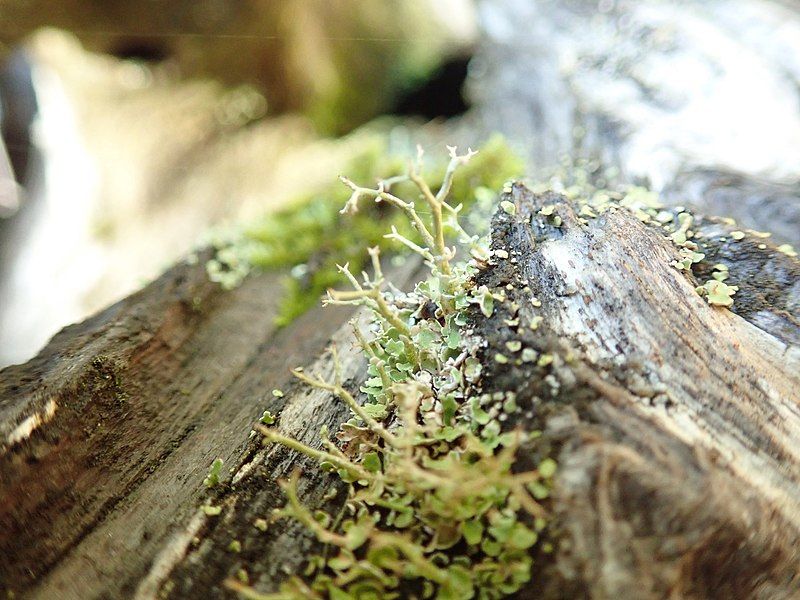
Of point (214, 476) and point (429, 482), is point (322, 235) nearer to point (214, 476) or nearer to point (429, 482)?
point (214, 476)

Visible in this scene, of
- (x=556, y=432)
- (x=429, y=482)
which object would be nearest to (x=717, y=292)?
(x=556, y=432)

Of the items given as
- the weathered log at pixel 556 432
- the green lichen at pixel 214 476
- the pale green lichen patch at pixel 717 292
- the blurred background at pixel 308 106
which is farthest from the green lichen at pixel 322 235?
the pale green lichen patch at pixel 717 292

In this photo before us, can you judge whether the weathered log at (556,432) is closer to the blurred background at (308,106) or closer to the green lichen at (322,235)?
the green lichen at (322,235)

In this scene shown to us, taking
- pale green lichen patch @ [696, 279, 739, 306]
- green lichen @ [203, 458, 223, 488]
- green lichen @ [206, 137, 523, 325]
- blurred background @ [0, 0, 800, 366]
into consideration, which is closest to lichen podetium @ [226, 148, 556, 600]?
green lichen @ [203, 458, 223, 488]

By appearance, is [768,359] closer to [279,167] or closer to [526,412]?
[526,412]

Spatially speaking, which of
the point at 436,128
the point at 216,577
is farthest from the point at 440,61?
the point at 216,577

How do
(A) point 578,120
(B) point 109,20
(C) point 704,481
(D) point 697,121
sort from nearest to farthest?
1. (C) point 704,481
2. (D) point 697,121
3. (A) point 578,120
4. (B) point 109,20
